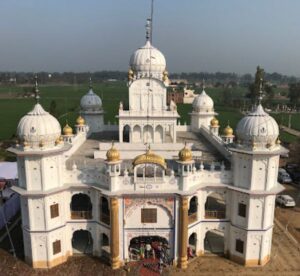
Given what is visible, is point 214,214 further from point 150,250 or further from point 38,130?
point 38,130

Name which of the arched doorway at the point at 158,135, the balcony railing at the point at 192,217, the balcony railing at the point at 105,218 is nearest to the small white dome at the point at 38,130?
the balcony railing at the point at 105,218

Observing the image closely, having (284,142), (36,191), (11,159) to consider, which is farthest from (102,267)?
(284,142)

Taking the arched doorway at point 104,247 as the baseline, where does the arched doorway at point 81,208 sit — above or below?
above

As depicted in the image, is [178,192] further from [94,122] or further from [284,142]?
[284,142]

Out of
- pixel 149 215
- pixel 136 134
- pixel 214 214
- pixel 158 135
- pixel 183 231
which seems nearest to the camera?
pixel 183 231

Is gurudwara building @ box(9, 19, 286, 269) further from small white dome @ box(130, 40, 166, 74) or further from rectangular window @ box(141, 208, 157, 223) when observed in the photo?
small white dome @ box(130, 40, 166, 74)

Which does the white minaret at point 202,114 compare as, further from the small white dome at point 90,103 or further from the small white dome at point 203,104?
the small white dome at point 90,103

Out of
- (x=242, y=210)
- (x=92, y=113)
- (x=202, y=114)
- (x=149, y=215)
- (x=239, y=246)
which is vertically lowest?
(x=239, y=246)

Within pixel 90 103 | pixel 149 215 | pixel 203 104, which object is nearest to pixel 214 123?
pixel 203 104
